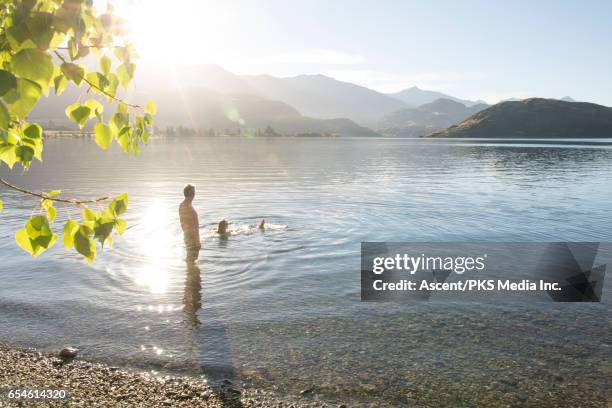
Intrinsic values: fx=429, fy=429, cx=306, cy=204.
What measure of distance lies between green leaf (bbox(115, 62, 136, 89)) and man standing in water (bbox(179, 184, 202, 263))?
14588 mm

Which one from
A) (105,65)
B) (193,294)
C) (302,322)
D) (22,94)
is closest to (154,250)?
(193,294)

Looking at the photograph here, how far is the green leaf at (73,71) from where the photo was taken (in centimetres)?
298

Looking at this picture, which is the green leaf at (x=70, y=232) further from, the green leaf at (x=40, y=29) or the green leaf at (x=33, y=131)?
the green leaf at (x=40, y=29)

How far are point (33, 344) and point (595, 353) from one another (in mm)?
14525

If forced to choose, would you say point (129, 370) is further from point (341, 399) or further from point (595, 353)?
point (595, 353)

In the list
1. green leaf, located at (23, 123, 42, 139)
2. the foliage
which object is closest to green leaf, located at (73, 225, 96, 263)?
the foliage

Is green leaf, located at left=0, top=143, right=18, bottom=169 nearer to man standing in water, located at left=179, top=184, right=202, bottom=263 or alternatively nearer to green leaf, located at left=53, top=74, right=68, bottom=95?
green leaf, located at left=53, top=74, right=68, bottom=95

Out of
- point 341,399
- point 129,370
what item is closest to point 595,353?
point 341,399

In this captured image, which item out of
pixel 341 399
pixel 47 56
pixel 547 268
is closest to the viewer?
pixel 47 56

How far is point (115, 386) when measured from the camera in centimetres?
920

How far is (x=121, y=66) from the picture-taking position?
3.38 meters

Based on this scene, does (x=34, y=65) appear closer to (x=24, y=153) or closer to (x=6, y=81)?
(x=6, y=81)

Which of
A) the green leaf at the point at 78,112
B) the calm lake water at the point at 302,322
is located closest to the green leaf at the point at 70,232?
the green leaf at the point at 78,112

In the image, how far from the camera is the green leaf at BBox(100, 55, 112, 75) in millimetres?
3270
